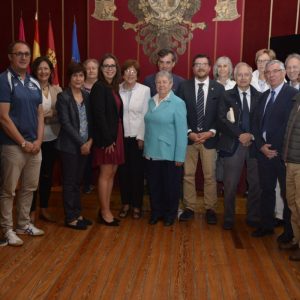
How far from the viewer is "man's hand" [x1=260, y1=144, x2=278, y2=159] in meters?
3.47

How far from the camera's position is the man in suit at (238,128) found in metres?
3.77

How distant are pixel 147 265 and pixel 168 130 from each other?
4.17 ft

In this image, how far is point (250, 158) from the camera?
3.88 m

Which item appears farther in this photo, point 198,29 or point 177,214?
point 198,29

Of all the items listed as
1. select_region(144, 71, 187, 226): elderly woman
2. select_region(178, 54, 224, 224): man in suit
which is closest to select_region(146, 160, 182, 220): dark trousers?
select_region(144, 71, 187, 226): elderly woman

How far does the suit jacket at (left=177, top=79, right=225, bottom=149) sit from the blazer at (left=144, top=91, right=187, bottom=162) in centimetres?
16

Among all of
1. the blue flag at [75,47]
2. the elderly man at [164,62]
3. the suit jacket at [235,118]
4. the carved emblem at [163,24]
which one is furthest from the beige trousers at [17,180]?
the carved emblem at [163,24]

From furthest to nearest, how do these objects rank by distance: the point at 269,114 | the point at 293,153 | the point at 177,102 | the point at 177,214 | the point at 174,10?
the point at 174,10 → the point at 177,214 → the point at 177,102 → the point at 269,114 → the point at 293,153

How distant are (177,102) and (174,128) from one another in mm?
238

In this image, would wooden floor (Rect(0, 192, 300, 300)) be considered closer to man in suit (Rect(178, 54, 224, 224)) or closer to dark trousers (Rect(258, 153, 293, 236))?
dark trousers (Rect(258, 153, 293, 236))

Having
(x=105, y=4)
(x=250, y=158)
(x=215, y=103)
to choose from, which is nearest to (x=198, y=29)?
(x=105, y=4)

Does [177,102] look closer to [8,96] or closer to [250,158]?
[250,158]

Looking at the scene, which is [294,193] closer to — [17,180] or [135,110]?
[135,110]

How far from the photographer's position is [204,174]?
4.10 m
